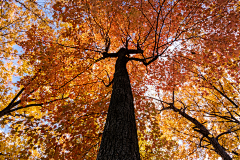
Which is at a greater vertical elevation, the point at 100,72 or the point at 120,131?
the point at 100,72

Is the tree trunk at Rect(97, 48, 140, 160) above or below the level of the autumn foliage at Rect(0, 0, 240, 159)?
below

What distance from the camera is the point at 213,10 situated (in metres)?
5.68

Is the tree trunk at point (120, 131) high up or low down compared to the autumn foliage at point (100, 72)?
down

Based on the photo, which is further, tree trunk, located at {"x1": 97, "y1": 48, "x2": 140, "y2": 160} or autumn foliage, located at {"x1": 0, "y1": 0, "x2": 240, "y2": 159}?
autumn foliage, located at {"x1": 0, "y1": 0, "x2": 240, "y2": 159}

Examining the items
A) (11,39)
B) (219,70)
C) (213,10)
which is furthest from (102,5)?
(219,70)

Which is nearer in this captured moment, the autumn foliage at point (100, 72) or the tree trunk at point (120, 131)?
the tree trunk at point (120, 131)

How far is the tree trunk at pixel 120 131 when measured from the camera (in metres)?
2.06

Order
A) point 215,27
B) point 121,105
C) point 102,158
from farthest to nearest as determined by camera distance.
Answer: point 215,27, point 121,105, point 102,158

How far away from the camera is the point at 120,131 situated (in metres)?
2.43

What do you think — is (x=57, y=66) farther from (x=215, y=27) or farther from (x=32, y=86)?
(x=215, y=27)

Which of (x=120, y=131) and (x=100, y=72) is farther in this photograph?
(x=100, y=72)

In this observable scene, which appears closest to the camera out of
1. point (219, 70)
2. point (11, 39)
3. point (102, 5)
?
point (102, 5)

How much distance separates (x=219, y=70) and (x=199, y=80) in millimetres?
1296

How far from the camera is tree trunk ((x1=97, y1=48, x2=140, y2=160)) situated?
6.75 feet
